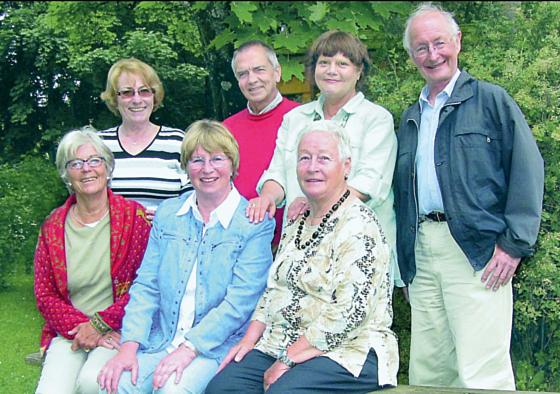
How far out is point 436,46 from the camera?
3527 millimetres

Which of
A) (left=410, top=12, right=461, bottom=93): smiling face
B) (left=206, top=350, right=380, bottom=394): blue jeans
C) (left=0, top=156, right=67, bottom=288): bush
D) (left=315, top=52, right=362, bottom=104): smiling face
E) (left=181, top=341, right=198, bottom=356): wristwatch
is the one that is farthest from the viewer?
(left=0, top=156, right=67, bottom=288): bush

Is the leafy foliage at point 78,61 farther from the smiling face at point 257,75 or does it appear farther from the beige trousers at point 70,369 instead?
the beige trousers at point 70,369

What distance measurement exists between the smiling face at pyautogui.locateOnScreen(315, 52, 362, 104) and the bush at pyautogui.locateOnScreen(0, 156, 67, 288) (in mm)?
5816

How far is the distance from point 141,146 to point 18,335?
4.10m

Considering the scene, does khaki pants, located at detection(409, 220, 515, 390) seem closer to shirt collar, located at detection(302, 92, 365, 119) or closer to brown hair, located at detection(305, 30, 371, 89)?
shirt collar, located at detection(302, 92, 365, 119)

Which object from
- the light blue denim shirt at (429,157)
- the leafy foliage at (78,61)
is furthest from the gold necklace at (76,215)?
the leafy foliage at (78,61)

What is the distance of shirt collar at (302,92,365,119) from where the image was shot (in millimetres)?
3773

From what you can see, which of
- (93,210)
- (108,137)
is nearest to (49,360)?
(93,210)

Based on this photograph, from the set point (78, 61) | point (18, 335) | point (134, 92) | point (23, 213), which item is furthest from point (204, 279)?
point (23, 213)

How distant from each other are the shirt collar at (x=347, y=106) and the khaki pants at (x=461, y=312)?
68 centimetres

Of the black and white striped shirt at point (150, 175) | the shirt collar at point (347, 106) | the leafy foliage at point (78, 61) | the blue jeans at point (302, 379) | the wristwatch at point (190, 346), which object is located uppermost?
the leafy foliage at point (78, 61)

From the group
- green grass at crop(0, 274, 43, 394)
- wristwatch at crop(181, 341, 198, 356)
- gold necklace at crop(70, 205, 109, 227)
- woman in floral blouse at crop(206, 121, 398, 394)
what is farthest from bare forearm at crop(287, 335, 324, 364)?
green grass at crop(0, 274, 43, 394)

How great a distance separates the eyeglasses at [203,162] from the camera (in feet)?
11.8

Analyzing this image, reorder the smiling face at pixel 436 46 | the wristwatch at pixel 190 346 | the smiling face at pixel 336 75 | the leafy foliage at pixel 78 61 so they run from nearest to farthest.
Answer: the wristwatch at pixel 190 346, the smiling face at pixel 436 46, the smiling face at pixel 336 75, the leafy foliage at pixel 78 61
